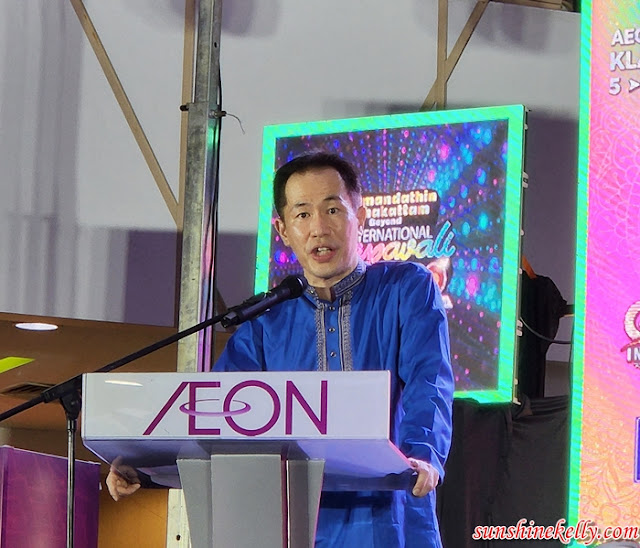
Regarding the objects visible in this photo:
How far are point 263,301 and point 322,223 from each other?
0.77 ft

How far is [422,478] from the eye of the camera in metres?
2.03

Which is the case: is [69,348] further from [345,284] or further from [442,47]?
[345,284]

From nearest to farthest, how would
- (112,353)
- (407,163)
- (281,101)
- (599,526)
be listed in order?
(599,526), (407,163), (281,101), (112,353)

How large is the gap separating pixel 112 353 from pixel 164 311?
3.71 feet

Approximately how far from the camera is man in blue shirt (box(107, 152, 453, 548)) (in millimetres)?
2322

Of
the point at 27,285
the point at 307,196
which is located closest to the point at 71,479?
the point at 307,196

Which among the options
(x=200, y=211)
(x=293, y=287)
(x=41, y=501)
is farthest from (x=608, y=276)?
(x=41, y=501)

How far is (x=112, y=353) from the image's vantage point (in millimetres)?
6562

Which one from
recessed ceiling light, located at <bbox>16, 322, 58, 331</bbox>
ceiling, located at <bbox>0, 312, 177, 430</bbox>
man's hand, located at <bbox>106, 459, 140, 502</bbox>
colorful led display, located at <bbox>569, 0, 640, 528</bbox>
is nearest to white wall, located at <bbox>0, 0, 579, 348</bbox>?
ceiling, located at <bbox>0, 312, 177, 430</bbox>

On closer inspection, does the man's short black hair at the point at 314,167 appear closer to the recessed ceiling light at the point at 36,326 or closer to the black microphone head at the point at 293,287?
A: the black microphone head at the point at 293,287

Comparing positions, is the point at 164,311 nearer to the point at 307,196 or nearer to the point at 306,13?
the point at 306,13

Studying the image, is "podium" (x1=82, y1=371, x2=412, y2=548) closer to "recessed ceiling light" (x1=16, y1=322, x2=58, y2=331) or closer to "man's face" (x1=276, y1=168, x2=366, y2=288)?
"man's face" (x1=276, y1=168, x2=366, y2=288)

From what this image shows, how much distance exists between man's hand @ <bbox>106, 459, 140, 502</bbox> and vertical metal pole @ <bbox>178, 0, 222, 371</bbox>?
4.51 feet

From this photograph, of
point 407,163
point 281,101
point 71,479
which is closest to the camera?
point 71,479
